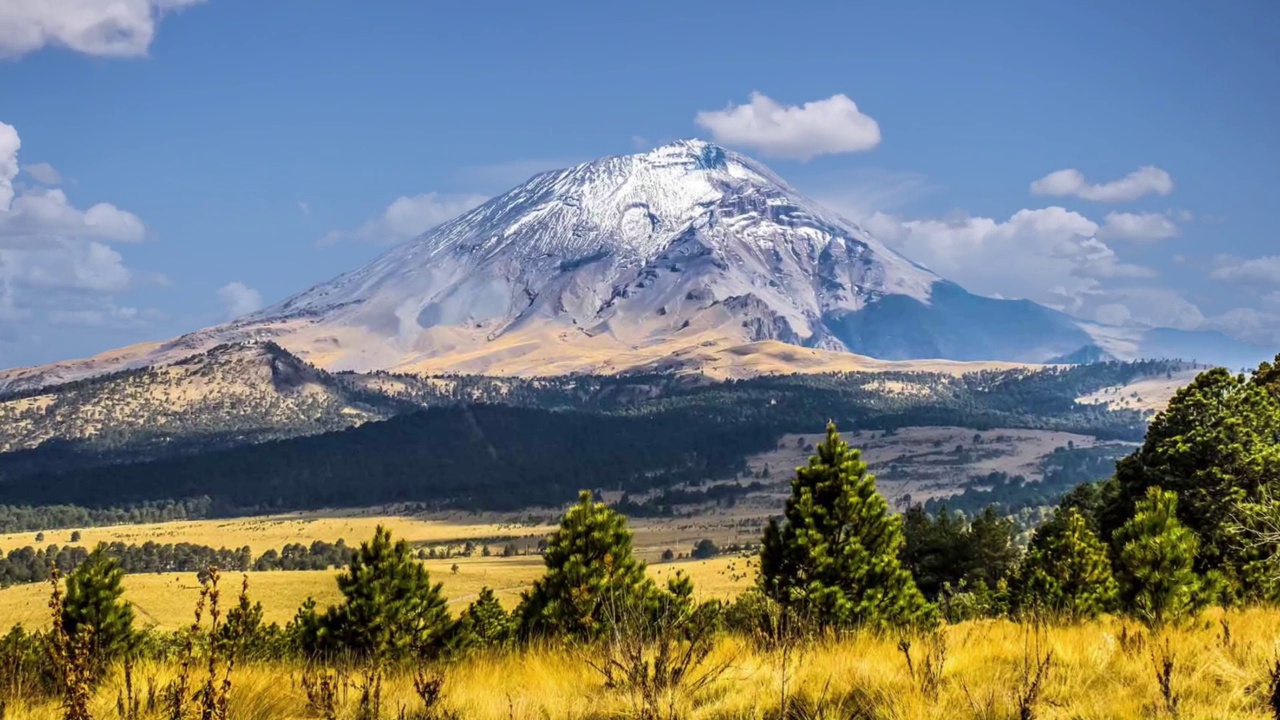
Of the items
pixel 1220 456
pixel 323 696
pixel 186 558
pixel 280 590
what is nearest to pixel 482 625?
pixel 1220 456

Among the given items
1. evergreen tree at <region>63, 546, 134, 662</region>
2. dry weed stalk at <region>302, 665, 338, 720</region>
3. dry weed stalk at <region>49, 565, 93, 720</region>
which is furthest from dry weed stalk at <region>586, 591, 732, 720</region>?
evergreen tree at <region>63, 546, 134, 662</region>

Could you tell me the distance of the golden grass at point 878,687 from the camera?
25.0ft

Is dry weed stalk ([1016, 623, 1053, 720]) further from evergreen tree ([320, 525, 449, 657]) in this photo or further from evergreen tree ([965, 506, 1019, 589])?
evergreen tree ([965, 506, 1019, 589])

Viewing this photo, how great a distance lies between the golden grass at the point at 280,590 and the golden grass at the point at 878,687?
89.5 meters

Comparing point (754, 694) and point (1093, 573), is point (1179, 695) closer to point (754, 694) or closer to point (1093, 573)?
point (754, 694)

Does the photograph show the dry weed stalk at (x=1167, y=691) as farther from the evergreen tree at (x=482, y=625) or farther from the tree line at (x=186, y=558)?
the tree line at (x=186, y=558)

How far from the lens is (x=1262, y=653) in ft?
29.3

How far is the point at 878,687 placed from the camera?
8.09 m

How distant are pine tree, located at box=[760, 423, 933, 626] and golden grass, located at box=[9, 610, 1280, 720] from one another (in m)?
14.2

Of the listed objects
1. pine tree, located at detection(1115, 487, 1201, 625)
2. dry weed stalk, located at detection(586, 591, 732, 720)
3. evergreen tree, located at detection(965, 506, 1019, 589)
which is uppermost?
dry weed stalk, located at detection(586, 591, 732, 720)

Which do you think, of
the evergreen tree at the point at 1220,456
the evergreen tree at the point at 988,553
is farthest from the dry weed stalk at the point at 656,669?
the evergreen tree at the point at 988,553

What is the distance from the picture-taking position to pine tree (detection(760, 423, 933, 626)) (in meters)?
24.4

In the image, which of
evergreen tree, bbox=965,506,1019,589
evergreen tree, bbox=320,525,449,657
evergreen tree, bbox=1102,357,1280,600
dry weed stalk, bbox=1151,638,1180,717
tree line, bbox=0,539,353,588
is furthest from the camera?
tree line, bbox=0,539,353,588

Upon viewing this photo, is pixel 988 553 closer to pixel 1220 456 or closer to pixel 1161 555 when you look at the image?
pixel 1220 456
